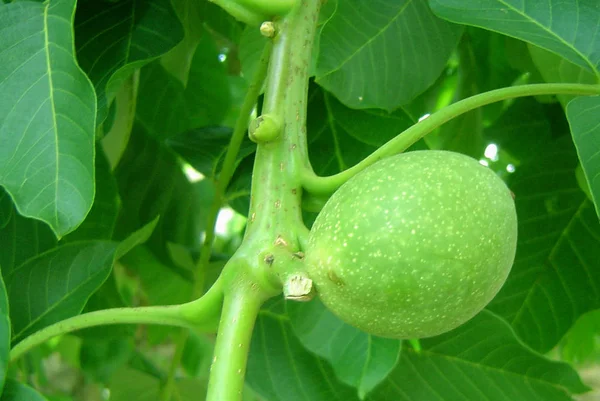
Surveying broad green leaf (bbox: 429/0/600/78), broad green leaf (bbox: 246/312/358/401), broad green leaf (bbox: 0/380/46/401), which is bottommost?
broad green leaf (bbox: 246/312/358/401)

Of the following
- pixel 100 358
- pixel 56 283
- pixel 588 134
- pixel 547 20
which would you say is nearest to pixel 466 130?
pixel 547 20

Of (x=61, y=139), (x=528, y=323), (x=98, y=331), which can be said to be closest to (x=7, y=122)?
(x=61, y=139)

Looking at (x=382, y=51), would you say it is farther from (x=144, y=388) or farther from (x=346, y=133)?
(x=144, y=388)

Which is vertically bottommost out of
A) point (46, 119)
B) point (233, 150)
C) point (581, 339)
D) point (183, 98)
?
point (581, 339)

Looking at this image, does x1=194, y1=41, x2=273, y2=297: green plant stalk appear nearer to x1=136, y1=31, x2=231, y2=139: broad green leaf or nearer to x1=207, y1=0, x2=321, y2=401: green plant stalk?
x1=207, y1=0, x2=321, y2=401: green plant stalk

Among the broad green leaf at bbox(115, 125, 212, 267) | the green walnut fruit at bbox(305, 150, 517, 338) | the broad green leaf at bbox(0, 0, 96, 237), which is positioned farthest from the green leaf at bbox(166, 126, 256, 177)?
the green walnut fruit at bbox(305, 150, 517, 338)

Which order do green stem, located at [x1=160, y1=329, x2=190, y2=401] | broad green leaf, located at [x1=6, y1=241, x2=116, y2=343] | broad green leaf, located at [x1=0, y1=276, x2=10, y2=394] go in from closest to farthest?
1. broad green leaf, located at [x1=0, y1=276, x2=10, y2=394]
2. broad green leaf, located at [x1=6, y1=241, x2=116, y2=343]
3. green stem, located at [x1=160, y1=329, x2=190, y2=401]
